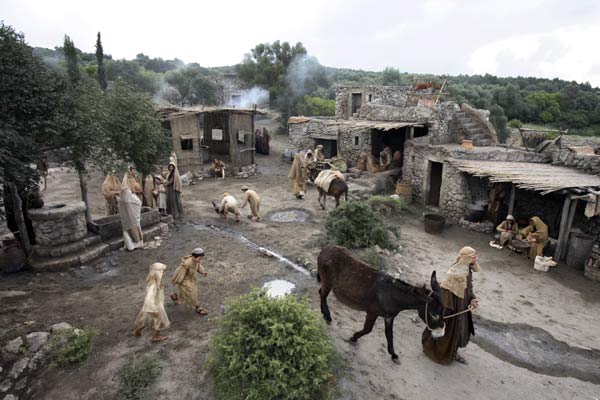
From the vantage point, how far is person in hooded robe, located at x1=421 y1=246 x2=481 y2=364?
509 centimetres

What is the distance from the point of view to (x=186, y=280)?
6141 millimetres

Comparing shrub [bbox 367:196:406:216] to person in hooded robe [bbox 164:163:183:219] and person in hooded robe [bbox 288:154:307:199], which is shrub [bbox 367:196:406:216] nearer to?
person in hooded robe [bbox 288:154:307:199]

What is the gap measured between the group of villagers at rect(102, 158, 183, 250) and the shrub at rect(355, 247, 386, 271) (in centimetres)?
564

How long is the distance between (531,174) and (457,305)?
7446mm

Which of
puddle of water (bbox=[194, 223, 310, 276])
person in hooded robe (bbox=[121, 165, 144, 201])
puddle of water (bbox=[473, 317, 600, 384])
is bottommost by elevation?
puddle of water (bbox=[473, 317, 600, 384])

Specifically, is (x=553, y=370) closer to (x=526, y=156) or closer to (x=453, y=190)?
(x=453, y=190)

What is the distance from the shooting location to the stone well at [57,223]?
7.92 metres

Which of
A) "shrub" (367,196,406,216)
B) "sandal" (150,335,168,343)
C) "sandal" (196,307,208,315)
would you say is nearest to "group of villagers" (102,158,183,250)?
"sandal" (196,307,208,315)

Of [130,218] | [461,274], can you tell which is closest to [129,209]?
[130,218]

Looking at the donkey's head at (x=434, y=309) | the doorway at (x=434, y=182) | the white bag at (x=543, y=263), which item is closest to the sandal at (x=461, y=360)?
the donkey's head at (x=434, y=309)

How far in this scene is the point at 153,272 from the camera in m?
5.46

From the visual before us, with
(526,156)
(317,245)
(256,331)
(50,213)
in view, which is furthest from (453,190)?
(50,213)

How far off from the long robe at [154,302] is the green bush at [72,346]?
0.67m

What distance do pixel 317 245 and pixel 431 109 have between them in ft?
30.9
